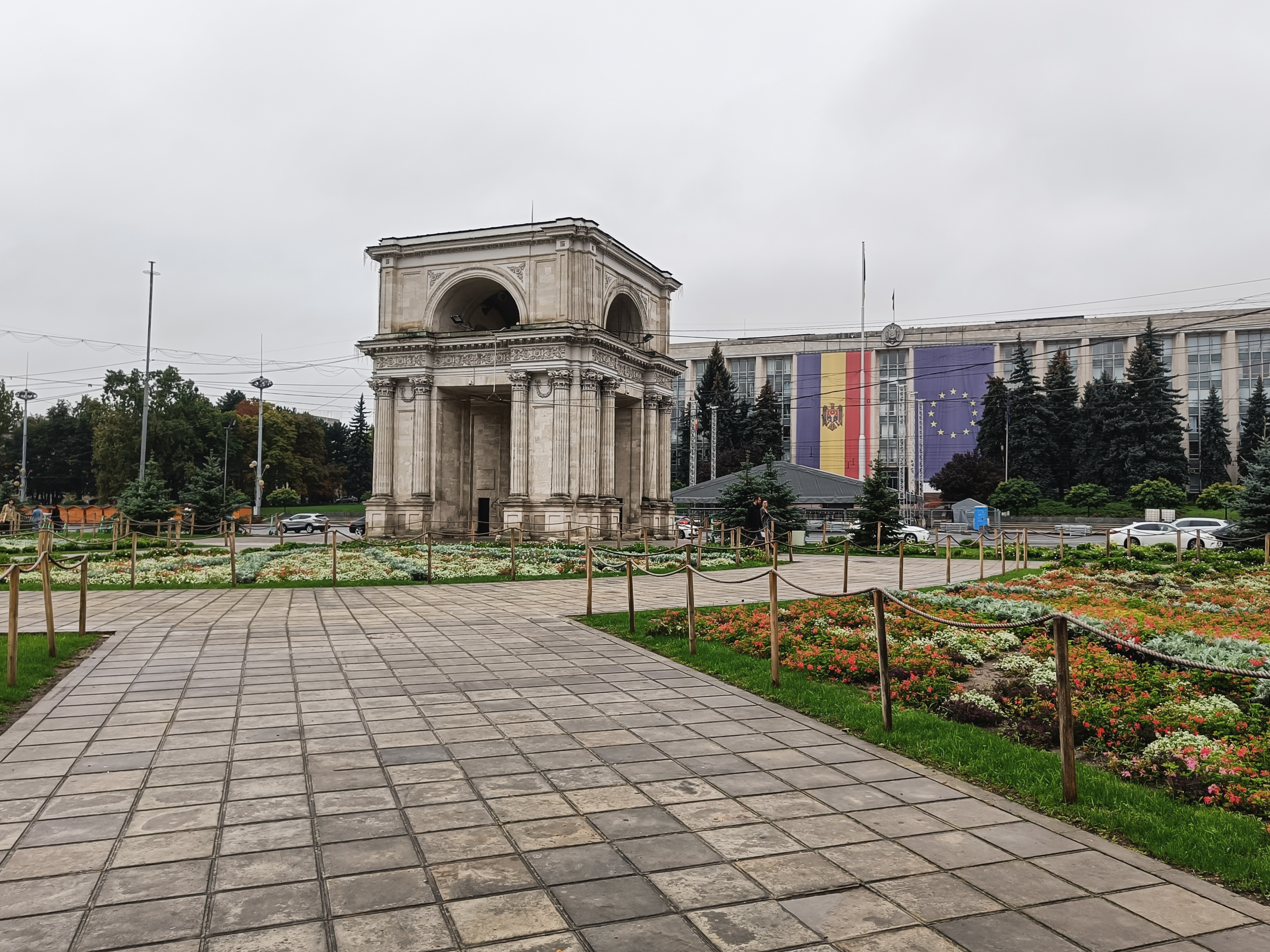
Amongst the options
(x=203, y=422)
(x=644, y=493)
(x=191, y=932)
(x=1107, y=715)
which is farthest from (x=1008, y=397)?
(x=191, y=932)

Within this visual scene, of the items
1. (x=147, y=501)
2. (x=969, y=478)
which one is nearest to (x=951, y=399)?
(x=969, y=478)

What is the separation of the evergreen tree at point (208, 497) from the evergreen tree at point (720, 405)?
4658cm

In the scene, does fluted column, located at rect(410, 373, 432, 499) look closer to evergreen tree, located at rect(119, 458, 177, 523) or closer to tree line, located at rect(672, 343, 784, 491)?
evergreen tree, located at rect(119, 458, 177, 523)

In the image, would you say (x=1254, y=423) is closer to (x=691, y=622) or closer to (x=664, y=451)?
(x=664, y=451)

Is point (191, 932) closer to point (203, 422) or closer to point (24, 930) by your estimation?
point (24, 930)

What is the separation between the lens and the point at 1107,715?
7.12 meters

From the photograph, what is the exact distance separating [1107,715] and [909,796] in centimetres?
271

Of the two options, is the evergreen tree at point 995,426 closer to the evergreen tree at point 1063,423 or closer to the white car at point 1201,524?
the evergreen tree at point 1063,423

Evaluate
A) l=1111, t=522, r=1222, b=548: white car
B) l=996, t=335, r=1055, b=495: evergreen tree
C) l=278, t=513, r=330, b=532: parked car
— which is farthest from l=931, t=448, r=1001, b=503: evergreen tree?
l=278, t=513, r=330, b=532: parked car

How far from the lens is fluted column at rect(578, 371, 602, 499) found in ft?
128

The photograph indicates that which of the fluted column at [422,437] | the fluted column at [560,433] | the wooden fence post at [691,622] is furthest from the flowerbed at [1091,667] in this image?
the fluted column at [422,437]

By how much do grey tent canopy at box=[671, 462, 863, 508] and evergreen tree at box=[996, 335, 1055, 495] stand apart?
2955cm

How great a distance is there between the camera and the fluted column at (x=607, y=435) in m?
40.9

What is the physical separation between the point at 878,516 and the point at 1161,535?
11.4m
